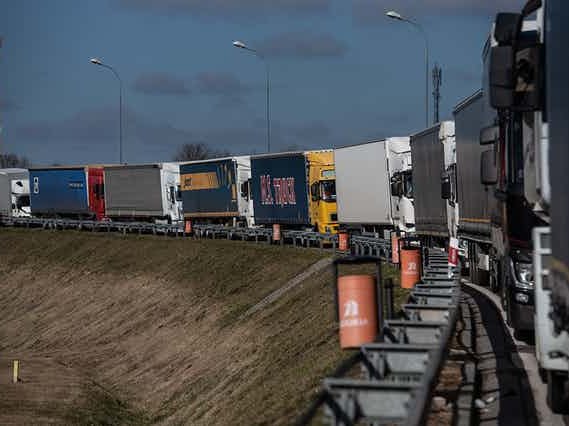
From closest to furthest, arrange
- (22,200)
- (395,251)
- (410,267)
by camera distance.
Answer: (410,267), (395,251), (22,200)

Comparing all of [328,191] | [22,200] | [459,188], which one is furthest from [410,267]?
[22,200]

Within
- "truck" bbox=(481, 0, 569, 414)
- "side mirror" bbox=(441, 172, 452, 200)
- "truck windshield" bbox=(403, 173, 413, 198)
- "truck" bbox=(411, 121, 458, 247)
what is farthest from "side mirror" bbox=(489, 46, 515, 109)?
"truck windshield" bbox=(403, 173, 413, 198)

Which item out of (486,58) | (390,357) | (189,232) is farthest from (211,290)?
(390,357)

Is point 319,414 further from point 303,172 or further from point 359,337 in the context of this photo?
point 303,172

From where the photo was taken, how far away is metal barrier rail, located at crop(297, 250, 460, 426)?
346 inches

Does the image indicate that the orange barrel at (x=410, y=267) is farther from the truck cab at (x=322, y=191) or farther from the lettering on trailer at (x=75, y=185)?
the lettering on trailer at (x=75, y=185)

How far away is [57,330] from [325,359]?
115 ft

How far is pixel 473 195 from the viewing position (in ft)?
97.1

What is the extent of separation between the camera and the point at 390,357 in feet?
35.8

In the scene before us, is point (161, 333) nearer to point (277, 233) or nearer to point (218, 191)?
point (277, 233)

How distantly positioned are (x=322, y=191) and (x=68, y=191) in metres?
37.9

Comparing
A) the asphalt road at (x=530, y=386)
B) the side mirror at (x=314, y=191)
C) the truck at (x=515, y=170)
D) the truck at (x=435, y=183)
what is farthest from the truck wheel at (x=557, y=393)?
the side mirror at (x=314, y=191)

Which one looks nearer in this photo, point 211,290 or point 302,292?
point 302,292

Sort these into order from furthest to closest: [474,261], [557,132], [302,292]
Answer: [302,292] → [474,261] → [557,132]
